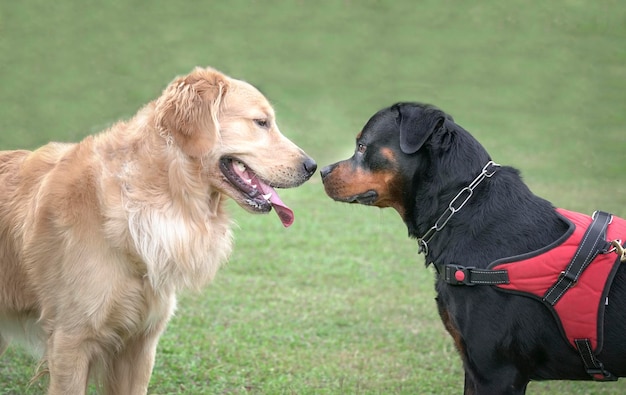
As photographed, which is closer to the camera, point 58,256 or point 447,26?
point 58,256

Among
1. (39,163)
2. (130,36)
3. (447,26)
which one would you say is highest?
(39,163)

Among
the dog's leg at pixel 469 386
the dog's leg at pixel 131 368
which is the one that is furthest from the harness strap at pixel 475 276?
the dog's leg at pixel 131 368

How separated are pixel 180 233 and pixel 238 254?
6.08 m

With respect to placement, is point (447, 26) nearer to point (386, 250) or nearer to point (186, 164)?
point (386, 250)

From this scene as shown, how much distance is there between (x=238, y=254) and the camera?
10586 millimetres

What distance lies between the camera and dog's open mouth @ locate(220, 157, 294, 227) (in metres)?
4.62

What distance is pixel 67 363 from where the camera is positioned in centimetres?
435

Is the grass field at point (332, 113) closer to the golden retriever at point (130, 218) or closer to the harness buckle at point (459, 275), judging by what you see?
the golden retriever at point (130, 218)

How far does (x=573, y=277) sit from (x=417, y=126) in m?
1.22

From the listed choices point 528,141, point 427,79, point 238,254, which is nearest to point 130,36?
point 427,79

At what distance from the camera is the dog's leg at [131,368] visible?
4.77 metres

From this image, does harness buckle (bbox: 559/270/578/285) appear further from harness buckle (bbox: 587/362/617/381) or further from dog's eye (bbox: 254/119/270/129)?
dog's eye (bbox: 254/119/270/129)

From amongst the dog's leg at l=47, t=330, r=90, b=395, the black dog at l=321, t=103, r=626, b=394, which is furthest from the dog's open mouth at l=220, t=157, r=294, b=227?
the dog's leg at l=47, t=330, r=90, b=395

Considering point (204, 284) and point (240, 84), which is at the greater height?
point (240, 84)
